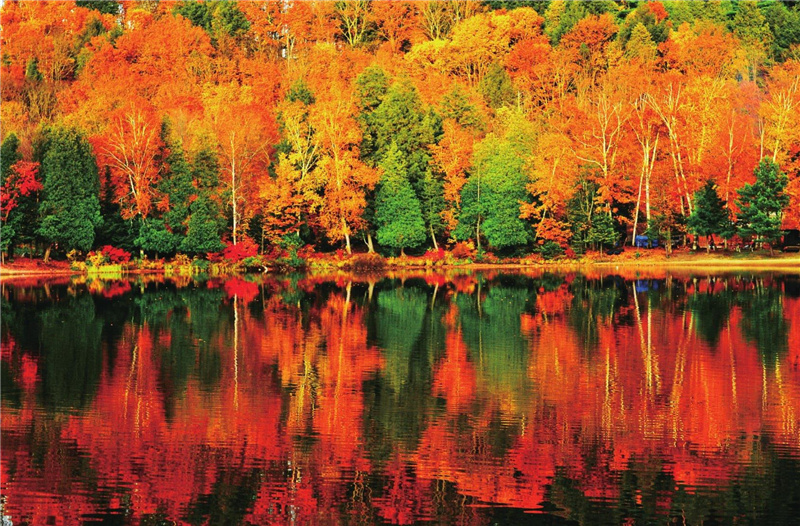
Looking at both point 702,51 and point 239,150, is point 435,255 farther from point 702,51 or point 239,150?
point 702,51

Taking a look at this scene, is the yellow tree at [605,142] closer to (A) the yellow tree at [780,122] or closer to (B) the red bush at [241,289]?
(A) the yellow tree at [780,122]

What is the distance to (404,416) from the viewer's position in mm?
17750

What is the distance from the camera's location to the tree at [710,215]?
2261 inches

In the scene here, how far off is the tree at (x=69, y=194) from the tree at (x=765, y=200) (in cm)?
3469

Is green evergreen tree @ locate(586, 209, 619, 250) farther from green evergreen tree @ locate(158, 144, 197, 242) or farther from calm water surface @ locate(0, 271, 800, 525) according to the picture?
calm water surface @ locate(0, 271, 800, 525)

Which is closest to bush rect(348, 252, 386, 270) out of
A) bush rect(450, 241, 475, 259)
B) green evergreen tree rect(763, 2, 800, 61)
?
bush rect(450, 241, 475, 259)

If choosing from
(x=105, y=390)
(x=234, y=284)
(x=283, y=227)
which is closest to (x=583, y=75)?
(x=283, y=227)

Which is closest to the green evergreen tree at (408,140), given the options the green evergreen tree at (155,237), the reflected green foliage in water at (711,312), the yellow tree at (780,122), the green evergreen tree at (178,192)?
the green evergreen tree at (178,192)

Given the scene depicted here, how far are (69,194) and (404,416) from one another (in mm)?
41435

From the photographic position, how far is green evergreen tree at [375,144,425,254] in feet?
197

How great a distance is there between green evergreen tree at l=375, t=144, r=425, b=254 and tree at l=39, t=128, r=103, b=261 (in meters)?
15.8

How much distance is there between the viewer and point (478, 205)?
200 ft

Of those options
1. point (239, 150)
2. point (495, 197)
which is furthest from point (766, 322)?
Answer: point (239, 150)

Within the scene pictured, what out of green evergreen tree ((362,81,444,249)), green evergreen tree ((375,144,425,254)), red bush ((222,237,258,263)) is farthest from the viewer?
green evergreen tree ((362,81,444,249))
